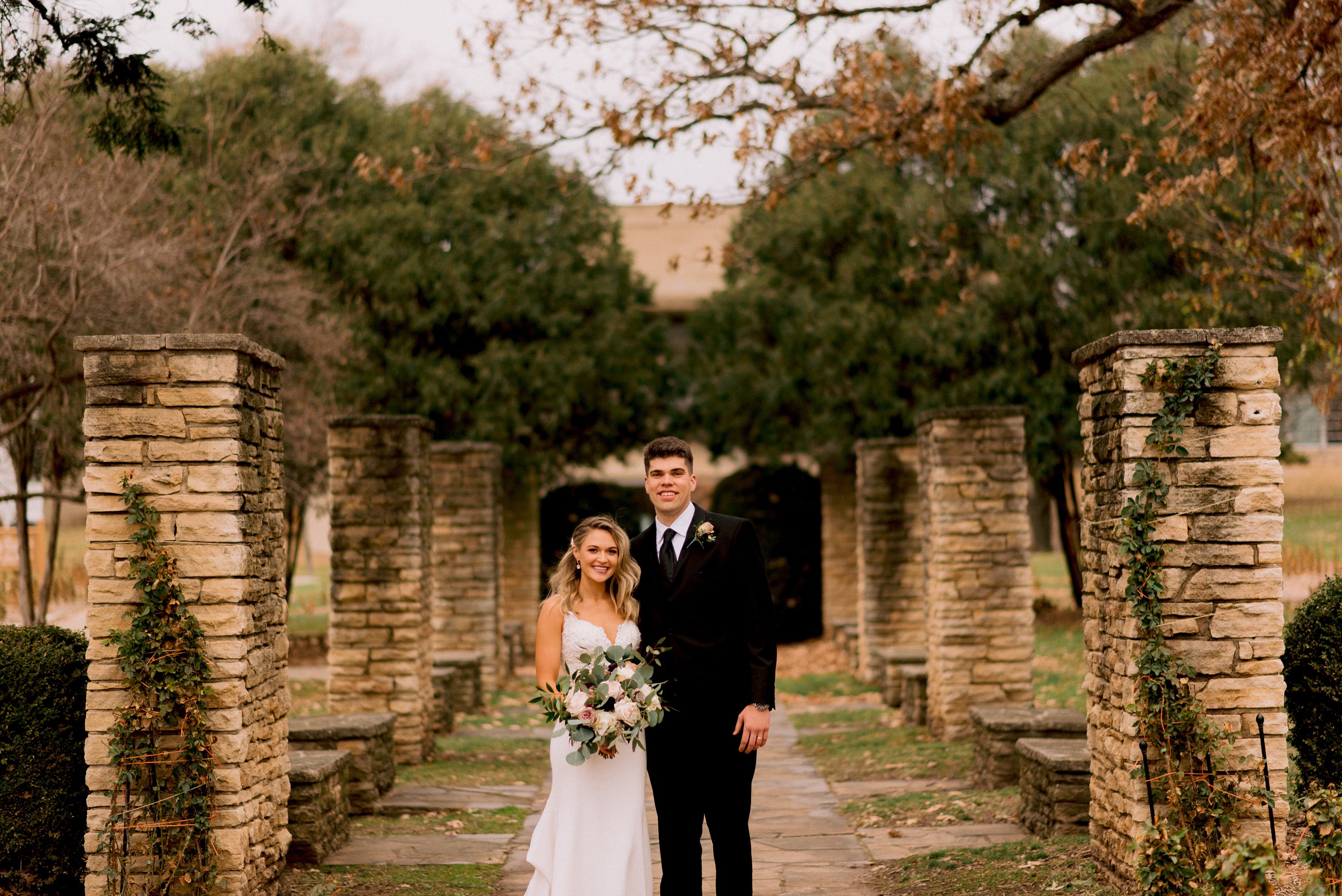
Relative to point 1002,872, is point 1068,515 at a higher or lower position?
higher

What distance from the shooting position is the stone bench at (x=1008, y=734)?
313 inches

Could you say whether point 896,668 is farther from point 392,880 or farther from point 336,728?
point 392,880

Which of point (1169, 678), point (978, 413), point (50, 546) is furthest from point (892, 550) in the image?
point (1169, 678)

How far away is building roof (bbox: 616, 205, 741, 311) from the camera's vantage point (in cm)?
2728

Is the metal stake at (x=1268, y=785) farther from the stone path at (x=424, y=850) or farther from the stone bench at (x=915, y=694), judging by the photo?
the stone bench at (x=915, y=694)

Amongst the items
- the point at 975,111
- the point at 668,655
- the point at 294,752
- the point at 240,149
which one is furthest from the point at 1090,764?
the point at 240,149

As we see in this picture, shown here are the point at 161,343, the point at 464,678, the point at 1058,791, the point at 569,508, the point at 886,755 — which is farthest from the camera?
the point at 569,508

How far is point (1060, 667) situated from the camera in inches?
576

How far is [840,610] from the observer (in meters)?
18.9

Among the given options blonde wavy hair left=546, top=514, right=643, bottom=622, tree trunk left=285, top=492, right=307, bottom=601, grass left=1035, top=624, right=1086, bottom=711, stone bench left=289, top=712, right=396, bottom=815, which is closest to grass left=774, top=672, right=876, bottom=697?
grass left=1035, top=624, right=1086, bottom=711

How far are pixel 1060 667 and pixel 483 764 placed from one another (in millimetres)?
7624

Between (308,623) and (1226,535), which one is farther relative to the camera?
(308,623)

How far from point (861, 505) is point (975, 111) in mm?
6121

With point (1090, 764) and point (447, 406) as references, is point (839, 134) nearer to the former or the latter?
point (1090, 764)
